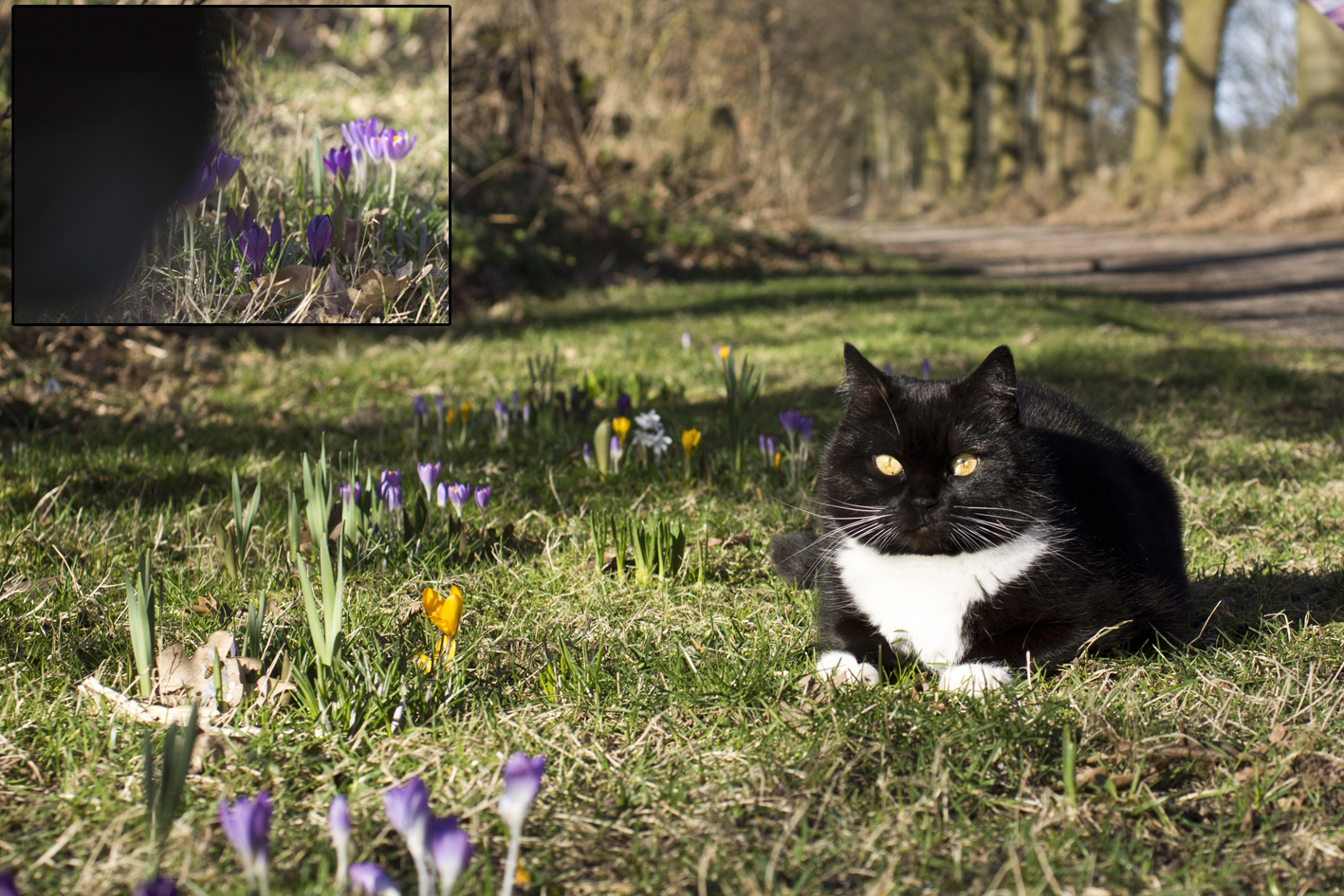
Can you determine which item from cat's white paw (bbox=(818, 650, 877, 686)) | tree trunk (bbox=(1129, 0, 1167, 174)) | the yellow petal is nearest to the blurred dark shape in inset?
the yellow petal

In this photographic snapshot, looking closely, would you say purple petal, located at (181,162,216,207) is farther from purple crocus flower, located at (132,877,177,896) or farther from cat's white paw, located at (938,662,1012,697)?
cat's white paw, located at (938,662,1012,697)

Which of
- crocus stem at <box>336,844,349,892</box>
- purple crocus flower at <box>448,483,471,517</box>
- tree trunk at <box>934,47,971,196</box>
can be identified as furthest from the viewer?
tree trunk at <box>934,47,971,196</box>

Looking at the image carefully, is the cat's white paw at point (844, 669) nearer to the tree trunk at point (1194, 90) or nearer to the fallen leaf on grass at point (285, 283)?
the fallen leaf on grass at point (285, 283)

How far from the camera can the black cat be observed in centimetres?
200

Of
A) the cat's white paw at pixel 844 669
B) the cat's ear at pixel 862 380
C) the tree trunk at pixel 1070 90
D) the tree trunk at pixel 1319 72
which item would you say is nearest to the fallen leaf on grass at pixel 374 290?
the cat's ear at pixel 862 380

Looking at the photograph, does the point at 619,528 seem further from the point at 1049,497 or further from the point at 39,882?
the point at 39,882

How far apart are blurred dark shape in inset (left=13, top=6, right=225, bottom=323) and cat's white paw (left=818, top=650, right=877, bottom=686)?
5.73ft

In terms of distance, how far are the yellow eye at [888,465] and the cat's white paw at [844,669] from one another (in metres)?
0.40

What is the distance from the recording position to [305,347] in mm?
6316

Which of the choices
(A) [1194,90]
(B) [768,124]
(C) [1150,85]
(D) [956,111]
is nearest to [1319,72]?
(A) [1194,90]

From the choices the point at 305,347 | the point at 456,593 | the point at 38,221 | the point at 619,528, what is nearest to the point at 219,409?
the point at 305,347

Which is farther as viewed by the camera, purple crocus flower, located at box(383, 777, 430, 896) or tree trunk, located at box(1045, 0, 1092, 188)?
tree trunk, located at box(1045, 0, 1092, 188)

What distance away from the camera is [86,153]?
7.36 feet

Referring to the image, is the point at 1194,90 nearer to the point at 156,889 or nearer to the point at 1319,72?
the point at 1319,72
